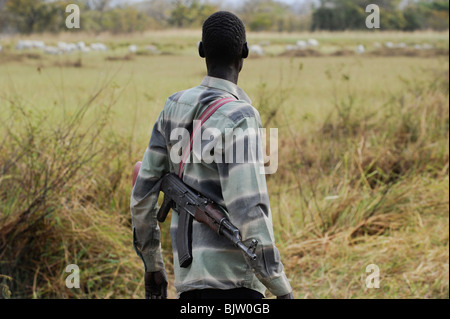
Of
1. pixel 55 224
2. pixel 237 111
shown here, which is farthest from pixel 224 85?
pixel 55 224

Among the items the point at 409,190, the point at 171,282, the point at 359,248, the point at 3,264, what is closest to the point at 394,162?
the point at 409,190

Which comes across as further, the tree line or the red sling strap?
the tree line

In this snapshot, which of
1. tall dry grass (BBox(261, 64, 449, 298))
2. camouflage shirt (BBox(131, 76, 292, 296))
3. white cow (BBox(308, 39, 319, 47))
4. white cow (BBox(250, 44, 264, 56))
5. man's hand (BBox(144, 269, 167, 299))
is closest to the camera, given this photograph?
camouflage shirt (BBox(131, 76, 292, 296))

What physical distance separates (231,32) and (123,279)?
2.28 m

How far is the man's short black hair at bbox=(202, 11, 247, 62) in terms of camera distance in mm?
1774

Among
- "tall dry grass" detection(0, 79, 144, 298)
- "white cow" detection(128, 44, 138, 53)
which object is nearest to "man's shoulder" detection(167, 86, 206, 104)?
"tall dry grass" detection(0, 79, 144, 298)

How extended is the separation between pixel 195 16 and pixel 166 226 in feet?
9.15

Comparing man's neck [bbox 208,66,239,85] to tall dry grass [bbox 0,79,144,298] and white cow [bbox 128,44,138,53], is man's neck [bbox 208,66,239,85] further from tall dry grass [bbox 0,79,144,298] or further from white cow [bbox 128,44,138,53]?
white cow [bbox 128,44,138,53]

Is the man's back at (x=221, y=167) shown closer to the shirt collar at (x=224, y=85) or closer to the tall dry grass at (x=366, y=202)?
the shirt collar at (x=224, y=85)

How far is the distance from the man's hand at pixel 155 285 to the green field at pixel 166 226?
137 centimetres

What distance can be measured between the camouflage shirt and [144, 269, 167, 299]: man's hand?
20 centimetres

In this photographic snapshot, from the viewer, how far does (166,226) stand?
12.7ft

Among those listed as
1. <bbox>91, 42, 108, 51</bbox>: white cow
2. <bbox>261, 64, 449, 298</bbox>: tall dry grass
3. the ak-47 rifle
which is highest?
<bbox>91, 42, 108, 51</bbox>: white cow

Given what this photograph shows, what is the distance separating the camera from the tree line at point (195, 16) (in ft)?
20.4
